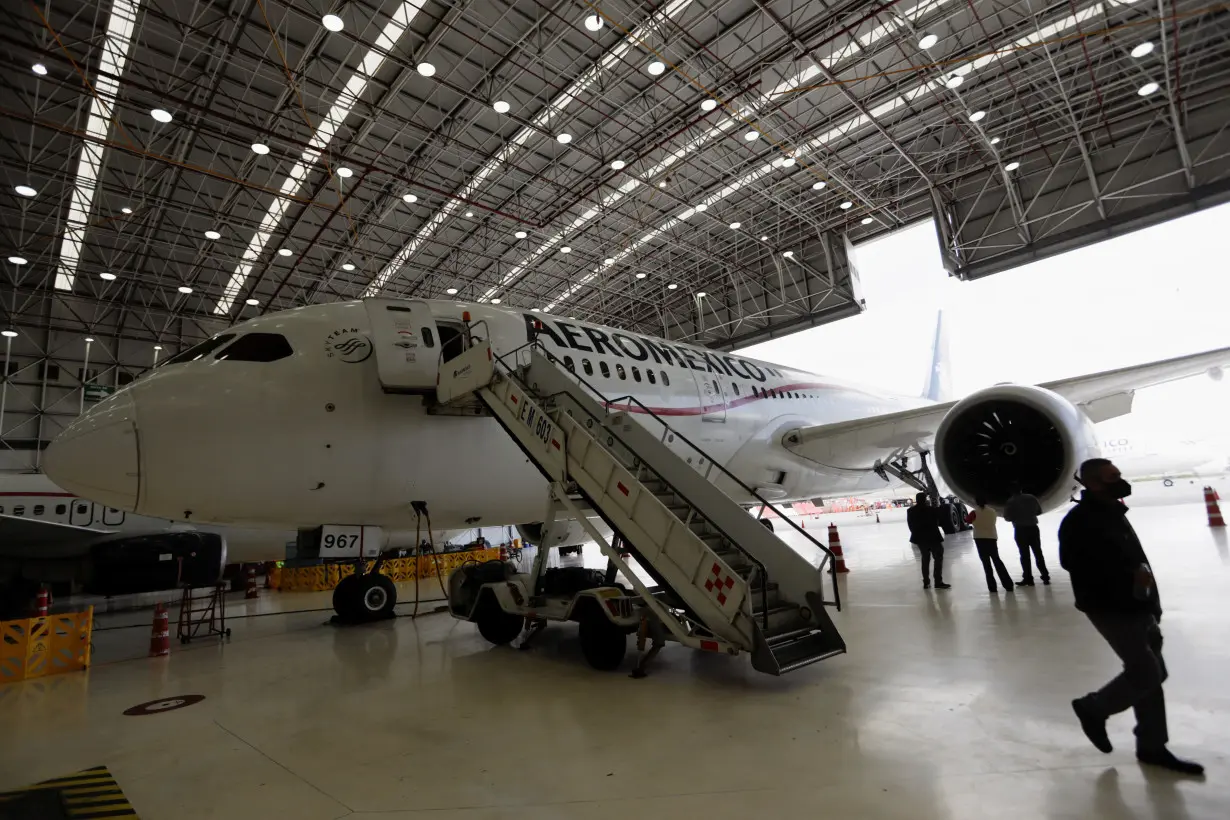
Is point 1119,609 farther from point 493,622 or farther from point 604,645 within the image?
point 493,622

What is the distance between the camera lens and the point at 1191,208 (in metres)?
15.4

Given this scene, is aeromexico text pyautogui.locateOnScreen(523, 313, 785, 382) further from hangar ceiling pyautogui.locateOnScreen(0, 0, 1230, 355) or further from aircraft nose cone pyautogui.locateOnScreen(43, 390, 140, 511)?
hangar ceiling pyautogui.locateOnScreen(0, 0, 1230, 355)

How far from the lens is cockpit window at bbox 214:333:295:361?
6.29 m

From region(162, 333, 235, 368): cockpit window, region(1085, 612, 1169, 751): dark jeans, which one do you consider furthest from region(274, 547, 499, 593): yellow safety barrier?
region(1085, 612, 1169, 751): dark jeans

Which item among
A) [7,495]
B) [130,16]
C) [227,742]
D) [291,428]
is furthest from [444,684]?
[130,16]

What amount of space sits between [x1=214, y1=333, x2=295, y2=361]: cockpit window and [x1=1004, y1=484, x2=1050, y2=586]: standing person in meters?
8.35

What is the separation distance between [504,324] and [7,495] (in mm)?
11699

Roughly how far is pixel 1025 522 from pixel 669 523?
5022 millimetres

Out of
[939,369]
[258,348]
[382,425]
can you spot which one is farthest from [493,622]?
[939,369]

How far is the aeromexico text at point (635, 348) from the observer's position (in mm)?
8094

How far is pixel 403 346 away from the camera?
6.52 metres

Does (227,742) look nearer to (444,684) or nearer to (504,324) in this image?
(444,684)

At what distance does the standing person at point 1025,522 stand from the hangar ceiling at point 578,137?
9.10m

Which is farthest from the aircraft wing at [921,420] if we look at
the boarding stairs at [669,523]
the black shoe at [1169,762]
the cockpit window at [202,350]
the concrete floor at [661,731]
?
the cockpit window at [202,350]
